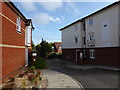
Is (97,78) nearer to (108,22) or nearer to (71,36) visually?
(108,22)

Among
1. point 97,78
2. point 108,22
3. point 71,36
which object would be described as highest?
point 108,22

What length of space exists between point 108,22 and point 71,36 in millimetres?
11411

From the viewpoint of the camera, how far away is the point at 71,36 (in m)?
27.9

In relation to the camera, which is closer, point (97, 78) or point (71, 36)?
point (97, 78)

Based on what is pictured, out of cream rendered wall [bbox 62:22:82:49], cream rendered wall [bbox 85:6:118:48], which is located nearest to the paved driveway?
cream rendered wall [bbox 85:6:118:48]

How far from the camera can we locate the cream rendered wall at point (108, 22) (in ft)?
→ 53.5

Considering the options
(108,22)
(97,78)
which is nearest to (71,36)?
(108,22)

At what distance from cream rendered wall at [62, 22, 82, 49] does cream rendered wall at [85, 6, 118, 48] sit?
3460 mm

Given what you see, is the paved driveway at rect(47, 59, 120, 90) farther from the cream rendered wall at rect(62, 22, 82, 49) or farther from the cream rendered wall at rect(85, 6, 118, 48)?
the cream rendered wall at rect(62, 22, 82, 49)

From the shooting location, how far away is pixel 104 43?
1822 centimetres

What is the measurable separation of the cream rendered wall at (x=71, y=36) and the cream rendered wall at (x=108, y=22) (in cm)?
346

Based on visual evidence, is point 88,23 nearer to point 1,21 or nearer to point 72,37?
point 72,37

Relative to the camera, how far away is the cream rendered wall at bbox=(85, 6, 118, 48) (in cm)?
1631

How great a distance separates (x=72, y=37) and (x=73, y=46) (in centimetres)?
Answer: 222
